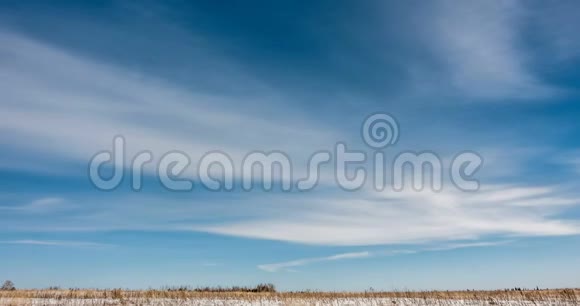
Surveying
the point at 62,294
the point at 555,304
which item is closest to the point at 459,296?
the point at 555,304

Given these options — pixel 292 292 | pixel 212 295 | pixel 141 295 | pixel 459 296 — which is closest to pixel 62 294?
pixel 141 295

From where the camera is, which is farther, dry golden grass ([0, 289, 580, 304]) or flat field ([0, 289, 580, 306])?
dry golden grass ([0, 289, 580, 304])

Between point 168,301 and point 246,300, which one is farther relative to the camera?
Result: point 246,300

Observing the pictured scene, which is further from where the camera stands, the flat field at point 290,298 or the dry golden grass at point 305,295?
the dry golden grass at point 305,295

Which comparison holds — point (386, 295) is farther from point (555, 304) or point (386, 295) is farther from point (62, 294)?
point (62, 294)

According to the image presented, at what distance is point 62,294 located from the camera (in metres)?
39.0

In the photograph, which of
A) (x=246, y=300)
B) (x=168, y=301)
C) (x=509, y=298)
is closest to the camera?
(x=168, y=301)

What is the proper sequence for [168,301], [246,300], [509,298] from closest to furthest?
[168,301]
[246,300]
[509,298]

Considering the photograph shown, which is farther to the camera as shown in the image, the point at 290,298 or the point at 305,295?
the point at 305,295

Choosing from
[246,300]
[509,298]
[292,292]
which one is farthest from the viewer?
[292,292]

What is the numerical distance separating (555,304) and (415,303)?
10425 millimetres

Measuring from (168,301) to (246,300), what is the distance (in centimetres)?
610

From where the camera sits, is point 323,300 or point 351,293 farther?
point 351,293

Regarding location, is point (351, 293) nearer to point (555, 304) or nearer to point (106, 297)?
point (555, 304)
